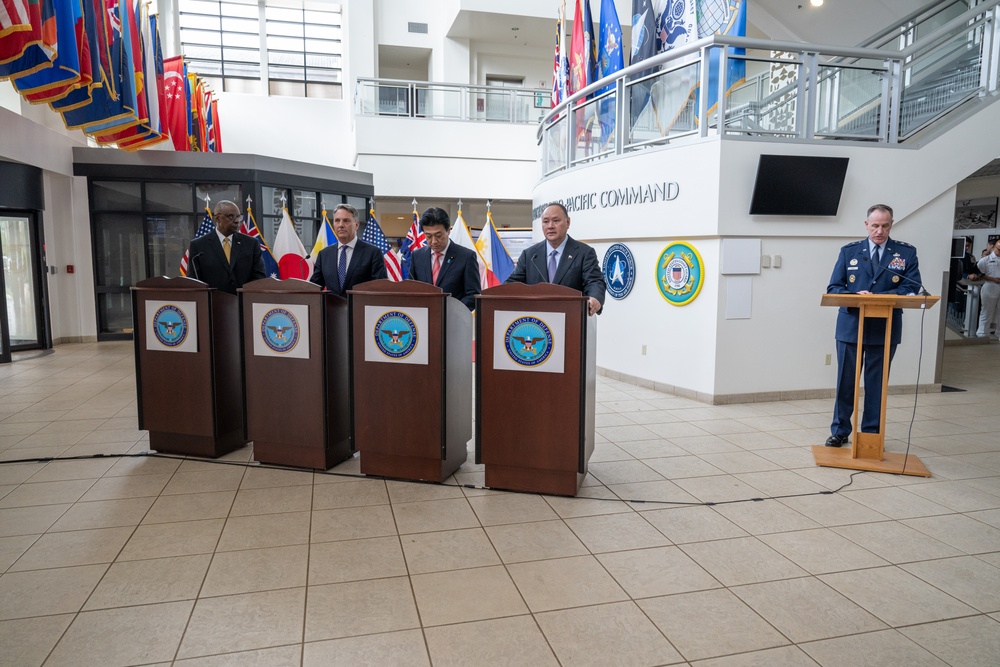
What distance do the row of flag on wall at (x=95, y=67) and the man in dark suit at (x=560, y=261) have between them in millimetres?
4908

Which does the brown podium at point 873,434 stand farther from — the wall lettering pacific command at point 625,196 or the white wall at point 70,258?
the white wall at point 70,258

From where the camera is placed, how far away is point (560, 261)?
4.18 meters

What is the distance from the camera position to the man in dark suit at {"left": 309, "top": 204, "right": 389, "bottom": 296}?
179 inches

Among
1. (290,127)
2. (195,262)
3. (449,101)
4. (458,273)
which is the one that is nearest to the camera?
(458,273)

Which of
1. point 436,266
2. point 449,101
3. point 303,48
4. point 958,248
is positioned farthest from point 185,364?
point 303,48

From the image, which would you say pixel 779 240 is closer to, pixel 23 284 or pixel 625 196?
pixel 625 196

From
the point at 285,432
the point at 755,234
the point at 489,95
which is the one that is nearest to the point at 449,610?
the point at 285,432

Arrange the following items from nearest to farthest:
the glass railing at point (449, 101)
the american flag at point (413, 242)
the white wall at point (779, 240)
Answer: the white wall at point (779, 240) < the american flag at point (413, 242) < the glass railing at point (449, 101)

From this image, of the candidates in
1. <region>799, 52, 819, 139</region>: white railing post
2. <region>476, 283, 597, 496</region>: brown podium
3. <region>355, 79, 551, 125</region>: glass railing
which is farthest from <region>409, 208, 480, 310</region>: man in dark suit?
<region>355, 79, 551, 125</region>: glass railing

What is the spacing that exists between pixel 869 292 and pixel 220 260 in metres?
5.04

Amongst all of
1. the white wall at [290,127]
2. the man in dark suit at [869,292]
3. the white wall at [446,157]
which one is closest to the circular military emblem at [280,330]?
the man in dark suit at [869,292]

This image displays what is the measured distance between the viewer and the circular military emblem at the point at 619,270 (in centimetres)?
722

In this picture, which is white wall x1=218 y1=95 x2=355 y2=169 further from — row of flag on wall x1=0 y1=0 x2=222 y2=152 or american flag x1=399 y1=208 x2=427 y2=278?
american flag x1=399 y1=208 x2=427 y2=278

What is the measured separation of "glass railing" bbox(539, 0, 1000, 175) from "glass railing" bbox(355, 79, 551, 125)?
322 inches
